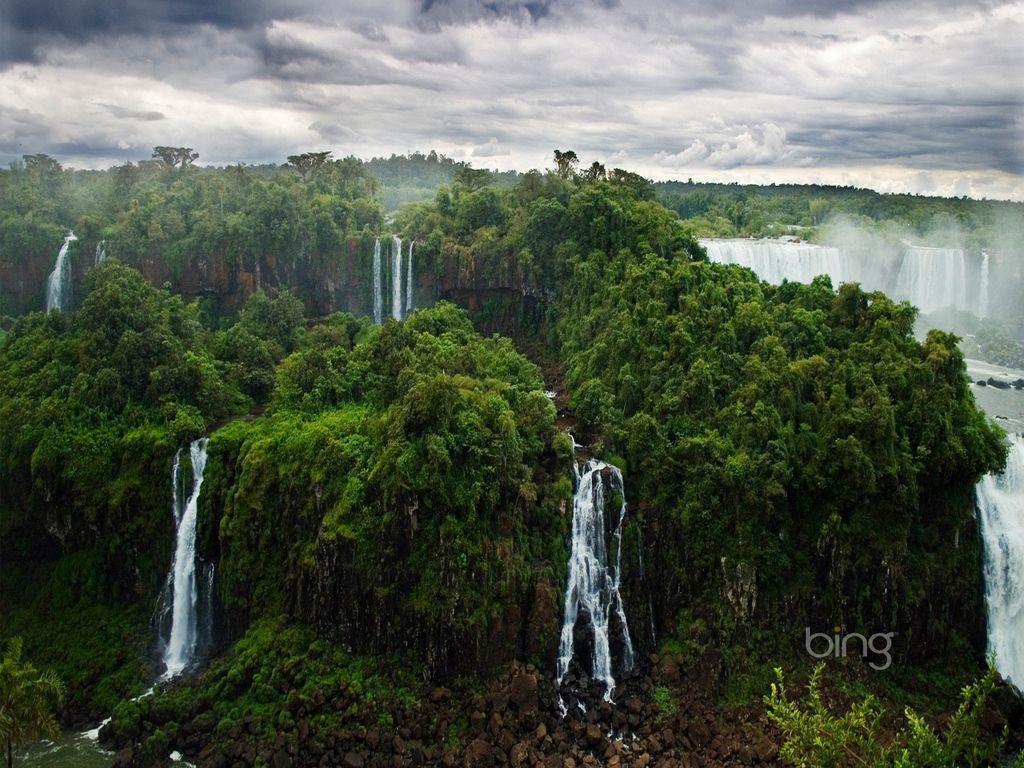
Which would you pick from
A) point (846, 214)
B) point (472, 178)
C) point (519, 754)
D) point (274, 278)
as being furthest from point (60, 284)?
point (846, 214)

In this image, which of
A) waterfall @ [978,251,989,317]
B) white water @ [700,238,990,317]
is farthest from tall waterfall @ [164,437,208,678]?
waterfall @ [978,251,989,317]

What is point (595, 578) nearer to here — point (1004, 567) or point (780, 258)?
point (1004, 567)

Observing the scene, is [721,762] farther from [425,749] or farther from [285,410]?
[285,410]

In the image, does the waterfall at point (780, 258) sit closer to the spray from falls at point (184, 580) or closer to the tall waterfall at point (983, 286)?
the tall waterfall at point (983, 286)

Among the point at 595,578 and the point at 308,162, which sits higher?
the point at 308,162

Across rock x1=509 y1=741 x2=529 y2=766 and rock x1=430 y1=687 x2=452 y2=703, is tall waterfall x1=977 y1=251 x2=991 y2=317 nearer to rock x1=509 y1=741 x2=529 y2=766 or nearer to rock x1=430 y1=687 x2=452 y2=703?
rock x1=509 y1=741 x2=529 y2=766

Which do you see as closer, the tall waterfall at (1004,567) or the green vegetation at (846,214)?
the tall waterfall at (1004,567)

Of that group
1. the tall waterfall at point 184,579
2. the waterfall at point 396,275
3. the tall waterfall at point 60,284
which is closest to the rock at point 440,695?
the tall waterfall at point 184,579
